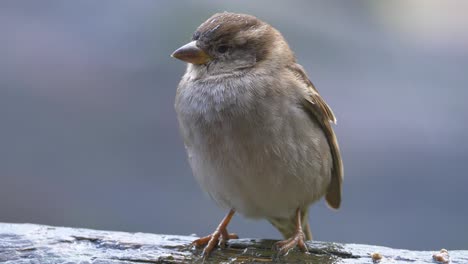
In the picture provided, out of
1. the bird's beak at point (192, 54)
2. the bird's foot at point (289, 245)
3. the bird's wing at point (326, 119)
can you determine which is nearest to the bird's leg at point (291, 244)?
the bird's foot at point (289, 245)

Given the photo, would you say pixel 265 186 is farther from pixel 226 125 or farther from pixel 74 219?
pixel 74 219

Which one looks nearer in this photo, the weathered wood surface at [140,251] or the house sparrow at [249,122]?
the weathered wood surface at [140,251]

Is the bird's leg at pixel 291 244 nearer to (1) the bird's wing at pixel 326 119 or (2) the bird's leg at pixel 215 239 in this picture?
(2) the bird's leg at pixel 215 239

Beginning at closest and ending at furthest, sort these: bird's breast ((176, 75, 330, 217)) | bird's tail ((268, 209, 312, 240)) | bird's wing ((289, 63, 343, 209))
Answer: bird's breast ((176, 75, 330, 217)), bird's wing ((289, 63, 343, 209)), bird's tail ((268, 209, 312, 240))

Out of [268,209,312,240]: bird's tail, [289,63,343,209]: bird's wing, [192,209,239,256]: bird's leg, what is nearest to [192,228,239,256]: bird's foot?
[192,209,239,256]: bird's leg

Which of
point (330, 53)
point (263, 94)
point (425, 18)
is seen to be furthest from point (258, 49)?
point (425, 18)

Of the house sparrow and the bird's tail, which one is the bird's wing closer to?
the house sparrow

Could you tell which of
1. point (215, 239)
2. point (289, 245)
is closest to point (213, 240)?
point (215, 239)

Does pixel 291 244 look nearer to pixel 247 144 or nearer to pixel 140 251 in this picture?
pixel 247 144
